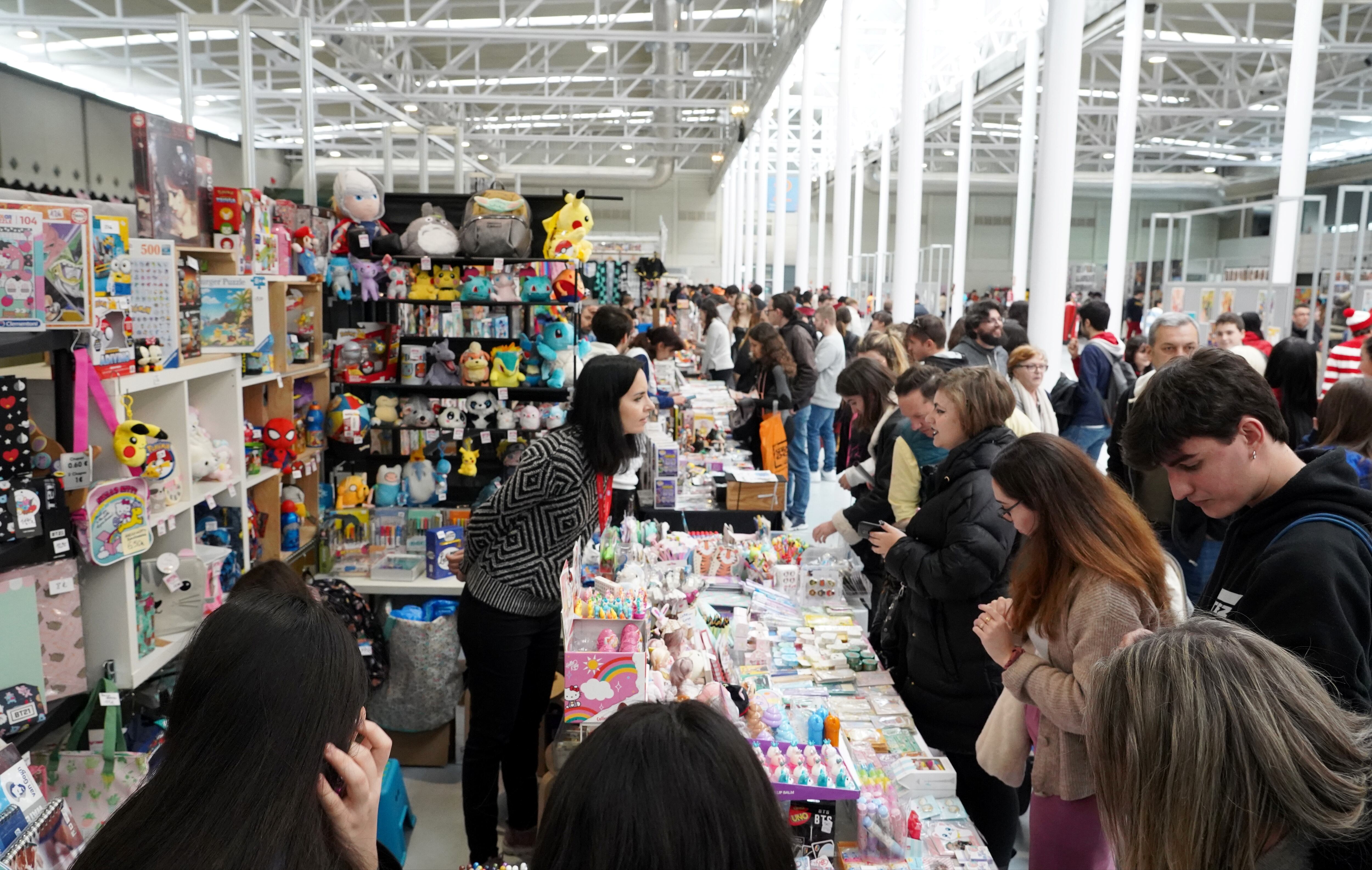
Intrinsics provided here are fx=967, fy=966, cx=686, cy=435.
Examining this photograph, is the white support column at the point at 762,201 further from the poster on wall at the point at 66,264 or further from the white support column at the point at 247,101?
the poster on wall at the point at 66,264

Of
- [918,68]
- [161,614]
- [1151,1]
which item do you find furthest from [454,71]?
[161,614]

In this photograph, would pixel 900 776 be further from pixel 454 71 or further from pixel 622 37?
pixel 454 71

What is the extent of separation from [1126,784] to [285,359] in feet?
14.9

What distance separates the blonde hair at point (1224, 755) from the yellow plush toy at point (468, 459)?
5022 mm

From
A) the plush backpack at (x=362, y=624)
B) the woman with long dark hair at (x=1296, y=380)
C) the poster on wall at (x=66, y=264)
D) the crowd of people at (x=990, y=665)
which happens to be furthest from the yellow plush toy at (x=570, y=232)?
the woman with long dark hair at (x=1296, y=380)

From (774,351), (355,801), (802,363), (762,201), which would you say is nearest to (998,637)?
(355,801)

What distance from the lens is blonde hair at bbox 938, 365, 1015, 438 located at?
3.15 m

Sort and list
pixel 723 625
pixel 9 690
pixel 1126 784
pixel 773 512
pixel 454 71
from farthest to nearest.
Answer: pixel 454 71 → pixel 773 512 → pixel 723 625 → pixel 9 690 → pixel 1126 784

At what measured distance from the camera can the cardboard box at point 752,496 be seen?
565cm

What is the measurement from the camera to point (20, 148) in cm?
1412

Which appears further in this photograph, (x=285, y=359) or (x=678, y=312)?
(x=678, y=312)

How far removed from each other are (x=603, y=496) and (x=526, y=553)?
363mm

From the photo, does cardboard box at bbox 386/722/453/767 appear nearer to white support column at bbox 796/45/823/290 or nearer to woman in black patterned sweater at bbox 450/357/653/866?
woman in black patterned sweater at bbox 450/357/653/866

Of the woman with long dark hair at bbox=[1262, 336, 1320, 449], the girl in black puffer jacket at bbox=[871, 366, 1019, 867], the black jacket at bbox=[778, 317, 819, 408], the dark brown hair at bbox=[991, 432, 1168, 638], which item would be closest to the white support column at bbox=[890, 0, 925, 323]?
the black jacket at bbox=[778, 317, 819, 408]
